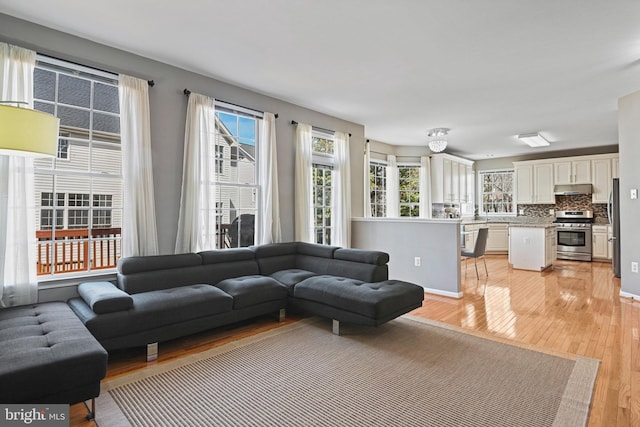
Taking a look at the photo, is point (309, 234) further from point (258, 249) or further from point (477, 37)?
point (477, 37)

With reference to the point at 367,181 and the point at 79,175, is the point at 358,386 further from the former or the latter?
the point at 367,181

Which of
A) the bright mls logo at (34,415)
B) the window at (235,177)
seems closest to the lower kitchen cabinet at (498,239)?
the window at (235,177)

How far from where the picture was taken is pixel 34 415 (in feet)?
5.66

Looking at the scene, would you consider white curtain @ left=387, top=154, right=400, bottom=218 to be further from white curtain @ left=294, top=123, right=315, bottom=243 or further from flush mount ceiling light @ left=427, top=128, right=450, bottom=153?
white curtain @ left=294, top=123, right=315, bottom=243

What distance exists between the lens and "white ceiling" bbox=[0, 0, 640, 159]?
8.70 ft

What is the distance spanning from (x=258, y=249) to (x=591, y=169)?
26.5 feet

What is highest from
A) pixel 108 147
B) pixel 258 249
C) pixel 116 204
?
pixel 108 147

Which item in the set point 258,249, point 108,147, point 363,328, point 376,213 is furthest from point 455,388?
point 376,213

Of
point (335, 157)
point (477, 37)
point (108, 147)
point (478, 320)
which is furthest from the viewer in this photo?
point (335, 157)

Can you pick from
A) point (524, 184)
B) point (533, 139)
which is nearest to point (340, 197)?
point (533, 139)

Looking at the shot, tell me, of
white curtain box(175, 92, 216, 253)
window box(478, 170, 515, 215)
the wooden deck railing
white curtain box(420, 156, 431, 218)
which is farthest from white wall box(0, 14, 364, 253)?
window box(478, 170, 515, 215)

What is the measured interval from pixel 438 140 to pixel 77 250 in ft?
19.1

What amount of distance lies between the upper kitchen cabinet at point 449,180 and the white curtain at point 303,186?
416 cm

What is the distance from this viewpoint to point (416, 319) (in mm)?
3789
